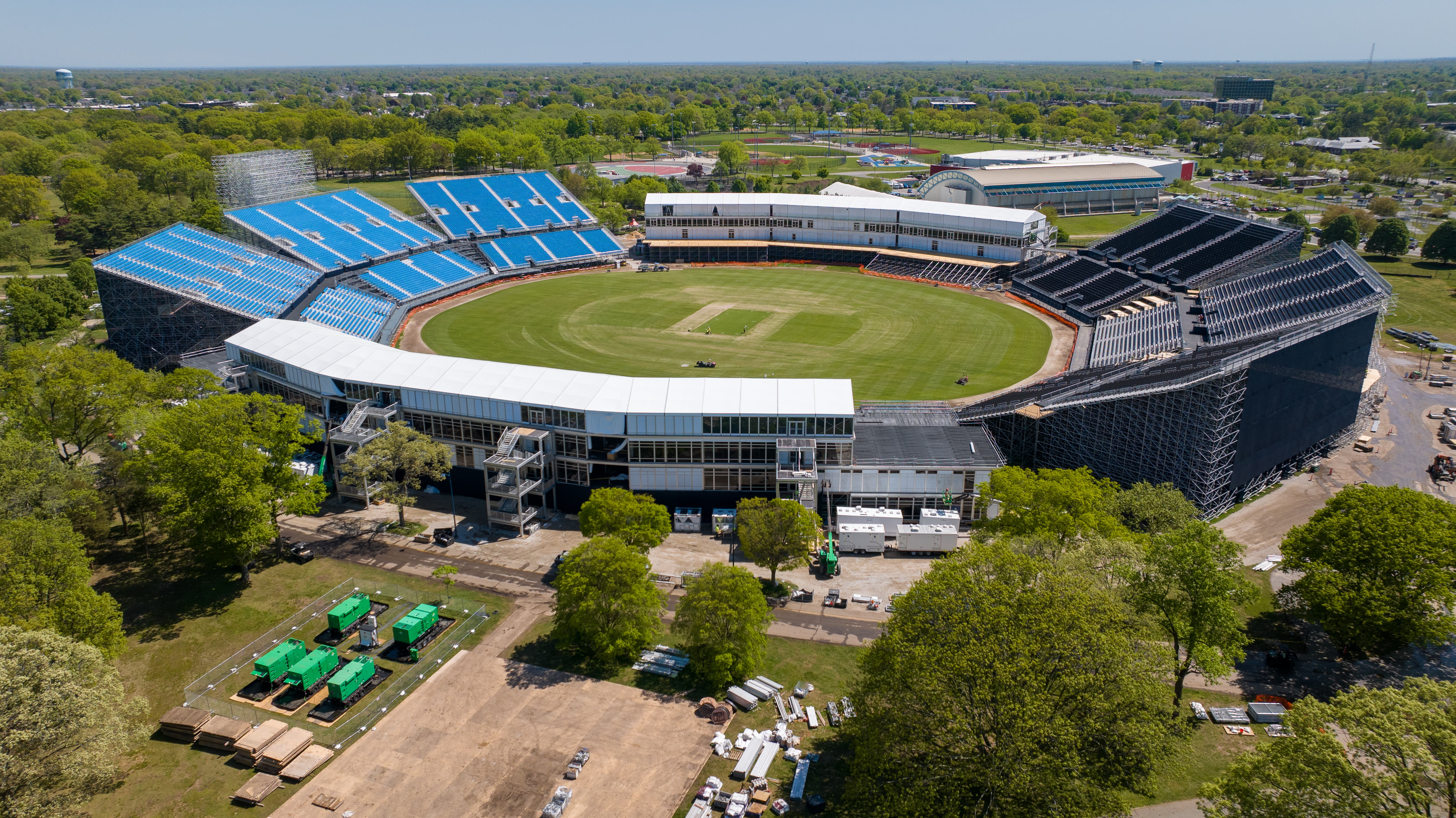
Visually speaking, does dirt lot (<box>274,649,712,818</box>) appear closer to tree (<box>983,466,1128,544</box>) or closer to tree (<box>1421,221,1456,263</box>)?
tree (<box>983,466,1128,544</box>)

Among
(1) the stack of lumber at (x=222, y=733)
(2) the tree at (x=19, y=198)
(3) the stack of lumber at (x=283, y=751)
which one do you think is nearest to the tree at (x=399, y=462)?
(1) the stack of lumber at (x=222, y=733)

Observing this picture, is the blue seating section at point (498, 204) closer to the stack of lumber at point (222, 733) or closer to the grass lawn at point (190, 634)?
the grass lawn at point (190, 634)

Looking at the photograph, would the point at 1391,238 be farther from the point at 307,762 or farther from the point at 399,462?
the point at 307,762

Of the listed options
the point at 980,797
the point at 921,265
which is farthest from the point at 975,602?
the point at 921,265

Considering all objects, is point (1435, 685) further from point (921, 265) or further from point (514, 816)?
point (921, 265)

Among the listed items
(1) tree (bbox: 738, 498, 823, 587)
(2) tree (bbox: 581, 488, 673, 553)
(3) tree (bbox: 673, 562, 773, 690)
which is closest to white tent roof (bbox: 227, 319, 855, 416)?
(2) tree (bbox: 581, 488, 673, 553)
